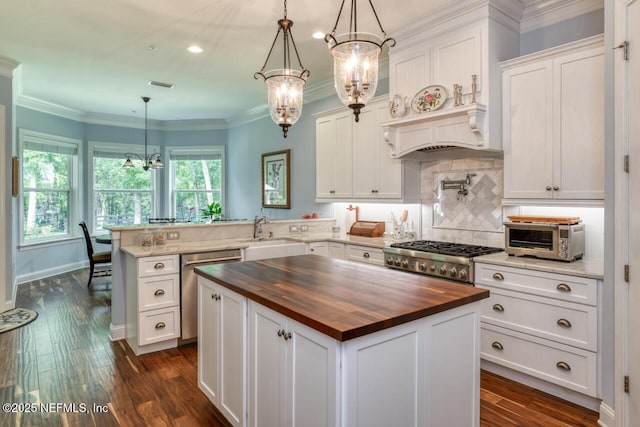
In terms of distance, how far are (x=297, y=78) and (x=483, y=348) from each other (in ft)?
7.94

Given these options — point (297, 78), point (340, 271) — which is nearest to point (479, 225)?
point (340, 271)

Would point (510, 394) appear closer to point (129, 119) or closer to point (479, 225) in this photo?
point (479, 225)

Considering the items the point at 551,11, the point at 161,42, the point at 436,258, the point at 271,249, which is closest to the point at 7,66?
the point at 161,42

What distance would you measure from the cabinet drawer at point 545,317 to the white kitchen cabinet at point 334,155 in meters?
2.11

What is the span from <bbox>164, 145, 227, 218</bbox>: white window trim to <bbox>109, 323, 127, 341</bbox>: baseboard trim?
14.3 ft

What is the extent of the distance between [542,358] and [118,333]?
3.66m

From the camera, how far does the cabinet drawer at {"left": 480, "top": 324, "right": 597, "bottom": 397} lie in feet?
8.04

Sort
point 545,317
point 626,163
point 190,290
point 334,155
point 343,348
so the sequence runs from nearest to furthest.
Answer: point 343,348 < point 626,163 < point 545,317 < point 190,290 < point 334,155

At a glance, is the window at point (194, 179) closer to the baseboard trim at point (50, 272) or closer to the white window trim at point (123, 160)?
the white window trim at point (123, 160)

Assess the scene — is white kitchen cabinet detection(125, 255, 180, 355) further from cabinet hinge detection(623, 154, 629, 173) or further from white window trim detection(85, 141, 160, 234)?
white window trim detection(85, 141, 160, 234)

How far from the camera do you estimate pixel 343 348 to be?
4.54 ft

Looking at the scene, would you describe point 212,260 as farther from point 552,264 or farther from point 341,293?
point 552,264

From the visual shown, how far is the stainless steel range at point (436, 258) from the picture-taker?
3051mm

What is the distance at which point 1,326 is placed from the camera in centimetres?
405
